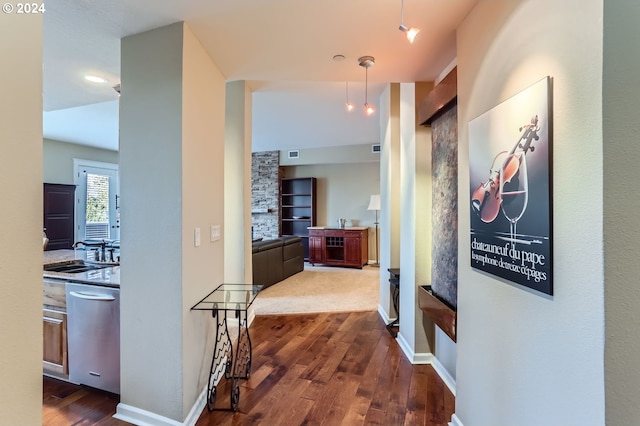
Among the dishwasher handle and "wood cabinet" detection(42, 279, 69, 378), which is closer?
the dishwasher handle

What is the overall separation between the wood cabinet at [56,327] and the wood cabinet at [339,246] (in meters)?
5.42

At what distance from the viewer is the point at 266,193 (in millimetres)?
7918

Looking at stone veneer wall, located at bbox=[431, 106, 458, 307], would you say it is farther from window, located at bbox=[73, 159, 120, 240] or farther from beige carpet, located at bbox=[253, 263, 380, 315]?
window, located at bbox=[73, 159, 120, 240]

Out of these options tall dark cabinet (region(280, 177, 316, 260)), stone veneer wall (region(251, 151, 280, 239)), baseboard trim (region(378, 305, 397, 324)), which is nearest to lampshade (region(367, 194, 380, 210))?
tall dark cabinet (region(280, 177, 316, 260))

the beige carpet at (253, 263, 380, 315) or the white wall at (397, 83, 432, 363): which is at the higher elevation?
the white wall at (397, 83, 432, 363)

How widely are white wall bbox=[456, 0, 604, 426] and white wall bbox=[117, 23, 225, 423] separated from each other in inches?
67.1

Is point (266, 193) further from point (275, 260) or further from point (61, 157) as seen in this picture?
point (61, 157)

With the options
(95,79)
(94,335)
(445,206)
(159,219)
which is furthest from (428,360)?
(95,79)

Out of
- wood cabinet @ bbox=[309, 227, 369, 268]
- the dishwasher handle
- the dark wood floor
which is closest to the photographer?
the dark wood floor

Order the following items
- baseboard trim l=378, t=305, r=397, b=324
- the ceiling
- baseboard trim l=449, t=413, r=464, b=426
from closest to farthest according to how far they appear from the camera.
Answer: the ceiling < baseboard trim l=449, t=413, r=464, b=426 < baseboard trim l=378, t=305, r=397, b=324

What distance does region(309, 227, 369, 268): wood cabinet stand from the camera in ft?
23.2

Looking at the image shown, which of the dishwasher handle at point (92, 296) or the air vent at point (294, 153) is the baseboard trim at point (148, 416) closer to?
the dishwasher handle at point (92, 296)

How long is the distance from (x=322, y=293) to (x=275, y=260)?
3.79 ft

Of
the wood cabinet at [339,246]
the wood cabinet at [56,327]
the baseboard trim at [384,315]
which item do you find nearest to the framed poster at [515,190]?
the baseboard trim at [384,315]
